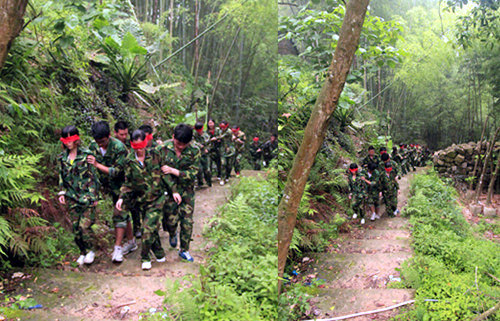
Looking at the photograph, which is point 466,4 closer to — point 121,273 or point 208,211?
Answer: point 208,211

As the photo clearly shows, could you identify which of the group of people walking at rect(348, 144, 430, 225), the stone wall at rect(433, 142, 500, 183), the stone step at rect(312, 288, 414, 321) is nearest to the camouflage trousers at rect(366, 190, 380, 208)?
the group of people walking at rect(348, 144, 430, 225)

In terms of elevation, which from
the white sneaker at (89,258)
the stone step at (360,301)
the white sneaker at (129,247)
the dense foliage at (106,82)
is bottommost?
the stone step at (360,301)

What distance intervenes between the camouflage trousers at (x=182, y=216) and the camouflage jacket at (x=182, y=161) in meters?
0.14

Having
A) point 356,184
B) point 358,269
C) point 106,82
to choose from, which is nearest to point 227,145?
point 106,82

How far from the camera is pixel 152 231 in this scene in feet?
8.96

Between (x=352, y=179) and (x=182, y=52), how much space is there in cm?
261

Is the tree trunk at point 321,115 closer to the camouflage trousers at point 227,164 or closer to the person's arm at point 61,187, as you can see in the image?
the person's arm at point 61,187

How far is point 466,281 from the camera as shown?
8.53 ft

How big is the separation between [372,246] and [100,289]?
8.30ft

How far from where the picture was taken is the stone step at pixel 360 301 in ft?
8.41

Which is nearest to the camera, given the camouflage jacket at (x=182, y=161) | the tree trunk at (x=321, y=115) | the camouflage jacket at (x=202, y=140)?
the tree trunk at (x=321, y=115)

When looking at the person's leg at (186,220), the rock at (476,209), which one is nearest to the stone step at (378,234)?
the rock at (476,209)

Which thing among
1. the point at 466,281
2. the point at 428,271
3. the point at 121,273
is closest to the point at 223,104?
the point at 121,273

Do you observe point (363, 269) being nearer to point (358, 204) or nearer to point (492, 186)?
point (358, 204)
